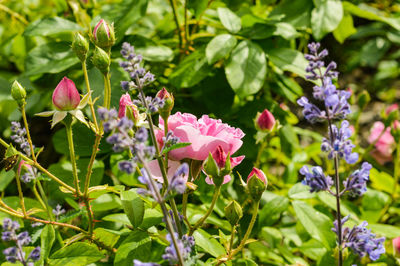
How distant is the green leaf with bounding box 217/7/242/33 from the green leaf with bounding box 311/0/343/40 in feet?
0.67

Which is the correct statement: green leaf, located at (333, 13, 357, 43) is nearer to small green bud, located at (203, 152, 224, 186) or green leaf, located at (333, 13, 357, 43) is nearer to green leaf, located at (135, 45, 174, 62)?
green leaf, located at (135, 45, 174, 62)

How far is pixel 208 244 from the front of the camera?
68 centimetres

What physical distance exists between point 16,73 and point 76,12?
73 cm

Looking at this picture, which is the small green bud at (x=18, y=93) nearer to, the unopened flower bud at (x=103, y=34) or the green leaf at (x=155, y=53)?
the unopened flower bud at (x=103, y=34)

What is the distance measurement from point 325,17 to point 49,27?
2.35 ft

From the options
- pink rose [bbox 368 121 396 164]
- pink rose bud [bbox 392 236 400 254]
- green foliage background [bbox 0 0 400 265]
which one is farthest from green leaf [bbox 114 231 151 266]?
pink rose [bbox 368 121 396 164]

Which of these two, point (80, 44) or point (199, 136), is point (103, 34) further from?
point (199, 136)

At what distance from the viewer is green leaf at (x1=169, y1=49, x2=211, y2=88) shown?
1.00 metres

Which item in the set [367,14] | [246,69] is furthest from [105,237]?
[367,14]

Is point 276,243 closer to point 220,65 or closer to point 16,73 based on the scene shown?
point 220,65

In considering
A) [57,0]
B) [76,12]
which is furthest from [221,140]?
[57,0]

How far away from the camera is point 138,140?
1.34ft

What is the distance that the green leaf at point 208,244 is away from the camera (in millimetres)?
666

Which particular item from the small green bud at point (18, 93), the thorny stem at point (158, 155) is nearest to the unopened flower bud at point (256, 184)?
the thorny stem at point (158, 155)
